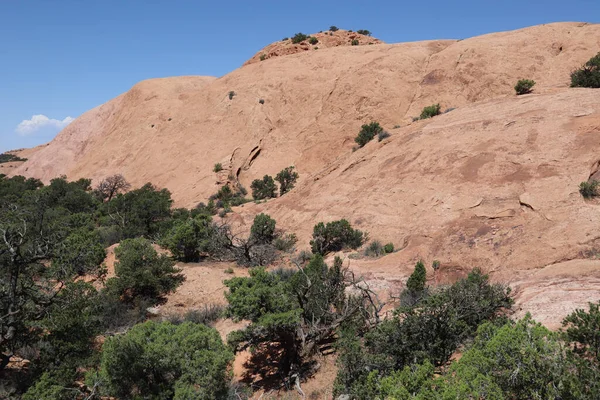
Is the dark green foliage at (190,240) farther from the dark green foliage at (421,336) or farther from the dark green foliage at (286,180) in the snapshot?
the dark green foliage at (421,336)

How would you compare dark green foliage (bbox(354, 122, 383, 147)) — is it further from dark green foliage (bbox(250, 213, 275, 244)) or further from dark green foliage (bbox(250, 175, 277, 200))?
dark green foliage (bbox(250, 213, 275, 244))

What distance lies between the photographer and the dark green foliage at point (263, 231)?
21672mm

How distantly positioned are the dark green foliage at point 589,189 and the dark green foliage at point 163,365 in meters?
14.6

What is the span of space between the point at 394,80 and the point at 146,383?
33.3 m

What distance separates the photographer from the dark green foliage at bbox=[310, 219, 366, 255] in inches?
747

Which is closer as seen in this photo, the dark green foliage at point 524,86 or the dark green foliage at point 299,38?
the dark green foliage at point 524,86

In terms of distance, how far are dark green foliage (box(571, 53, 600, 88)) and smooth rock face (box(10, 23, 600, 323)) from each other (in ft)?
3.38

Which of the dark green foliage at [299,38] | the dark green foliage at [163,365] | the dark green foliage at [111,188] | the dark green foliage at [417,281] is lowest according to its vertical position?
the dark green foliage at [163,365]

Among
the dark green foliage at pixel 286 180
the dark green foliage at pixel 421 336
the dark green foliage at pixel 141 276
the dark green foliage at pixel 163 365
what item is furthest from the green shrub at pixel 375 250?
the dark green foliage at pixel 286 180

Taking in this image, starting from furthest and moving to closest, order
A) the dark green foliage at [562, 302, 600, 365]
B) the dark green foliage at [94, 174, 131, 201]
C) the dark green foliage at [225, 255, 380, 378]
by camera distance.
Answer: the dark green foliage at [94, 174, 131, 201], the dark green foliage at [225, 255, 380, 378], the dark green foliage at [562, 302, 600, 365]

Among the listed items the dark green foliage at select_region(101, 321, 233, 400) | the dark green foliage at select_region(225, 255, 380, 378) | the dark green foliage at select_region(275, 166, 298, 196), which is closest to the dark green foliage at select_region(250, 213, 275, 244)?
the dark green foliage at select_region(225, 255, 380, 378)

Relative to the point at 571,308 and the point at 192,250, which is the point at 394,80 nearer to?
the point at 192,250

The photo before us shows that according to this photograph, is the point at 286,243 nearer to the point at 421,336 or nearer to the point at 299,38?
the point at 421,336

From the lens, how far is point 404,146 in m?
23.1
